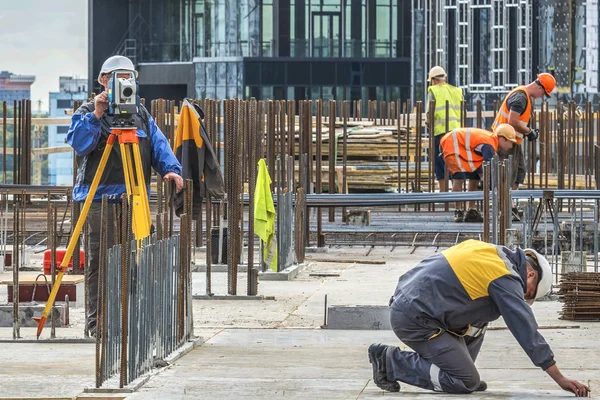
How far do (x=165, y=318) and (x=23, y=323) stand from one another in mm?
2185

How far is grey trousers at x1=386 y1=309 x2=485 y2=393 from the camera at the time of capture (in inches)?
309

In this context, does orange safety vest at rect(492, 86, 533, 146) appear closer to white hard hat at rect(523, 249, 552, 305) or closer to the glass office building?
white hard hat at rect(523, 249, 552, 305)

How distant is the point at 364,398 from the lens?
7.76 m

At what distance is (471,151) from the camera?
18562mm

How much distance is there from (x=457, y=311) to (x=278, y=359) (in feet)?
5.90

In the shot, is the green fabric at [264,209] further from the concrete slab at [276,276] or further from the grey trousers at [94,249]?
the grey trousers at [94,249]

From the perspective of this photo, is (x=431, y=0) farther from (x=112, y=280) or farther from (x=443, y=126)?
(x=112, y=280)

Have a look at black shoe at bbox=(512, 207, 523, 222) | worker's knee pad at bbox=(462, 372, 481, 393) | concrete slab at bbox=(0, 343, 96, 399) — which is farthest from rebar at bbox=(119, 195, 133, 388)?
black shoe at bbox=(512, 207, 523, 222)

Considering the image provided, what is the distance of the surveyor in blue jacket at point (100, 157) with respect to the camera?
32.1 ft

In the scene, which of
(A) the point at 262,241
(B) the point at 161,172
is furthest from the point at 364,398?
(A) the point at 262,241

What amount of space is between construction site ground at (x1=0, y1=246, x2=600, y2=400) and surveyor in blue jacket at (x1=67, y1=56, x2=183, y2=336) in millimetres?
747

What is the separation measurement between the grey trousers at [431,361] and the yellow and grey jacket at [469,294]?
3 centimetres

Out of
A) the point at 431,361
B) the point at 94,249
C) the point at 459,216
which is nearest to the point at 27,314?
the point at 94,249

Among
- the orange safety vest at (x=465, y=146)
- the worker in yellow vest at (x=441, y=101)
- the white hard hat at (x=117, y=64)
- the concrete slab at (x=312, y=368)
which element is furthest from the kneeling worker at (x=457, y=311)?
the worker in yellow vest at (x=441, y=101)
